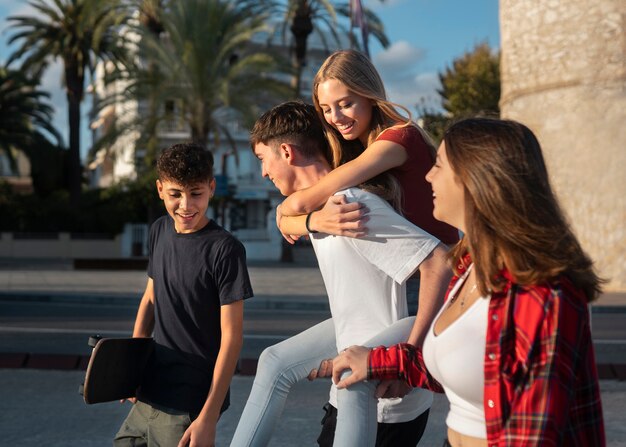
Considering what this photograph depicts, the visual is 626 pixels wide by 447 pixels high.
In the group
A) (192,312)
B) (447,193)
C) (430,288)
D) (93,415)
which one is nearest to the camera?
(447,193)

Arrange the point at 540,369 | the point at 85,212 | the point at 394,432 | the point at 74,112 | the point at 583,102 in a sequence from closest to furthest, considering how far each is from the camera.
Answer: the point at 540,369 < the point at 394,432 < the point at 583,102 < the point at 74,112 < the point at 85,212

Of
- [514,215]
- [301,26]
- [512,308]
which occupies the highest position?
[301,26]

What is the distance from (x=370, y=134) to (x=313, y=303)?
11.5m

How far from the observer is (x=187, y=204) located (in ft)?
9.80

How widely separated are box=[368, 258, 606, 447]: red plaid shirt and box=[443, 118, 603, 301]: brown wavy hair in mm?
37

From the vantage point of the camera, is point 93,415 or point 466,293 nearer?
point 466,293

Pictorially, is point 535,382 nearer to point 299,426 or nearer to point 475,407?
point 475,407

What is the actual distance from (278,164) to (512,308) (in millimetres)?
1109

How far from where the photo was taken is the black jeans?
2436 mm

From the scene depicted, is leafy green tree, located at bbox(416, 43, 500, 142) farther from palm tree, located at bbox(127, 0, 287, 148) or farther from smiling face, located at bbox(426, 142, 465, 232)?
smiling face, located at bbox(426, 142, 465, 232)

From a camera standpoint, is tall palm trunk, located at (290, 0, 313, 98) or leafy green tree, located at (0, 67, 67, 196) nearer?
tall palm trunk, located at (290, 0, 313, 98)

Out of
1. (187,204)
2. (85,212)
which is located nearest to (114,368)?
(187,204)

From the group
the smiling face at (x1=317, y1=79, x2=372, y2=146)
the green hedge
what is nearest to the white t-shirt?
the smiling face at (x1=317, y1=79, x2=372, y2=146)

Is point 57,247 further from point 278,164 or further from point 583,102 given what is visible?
point 278,164
